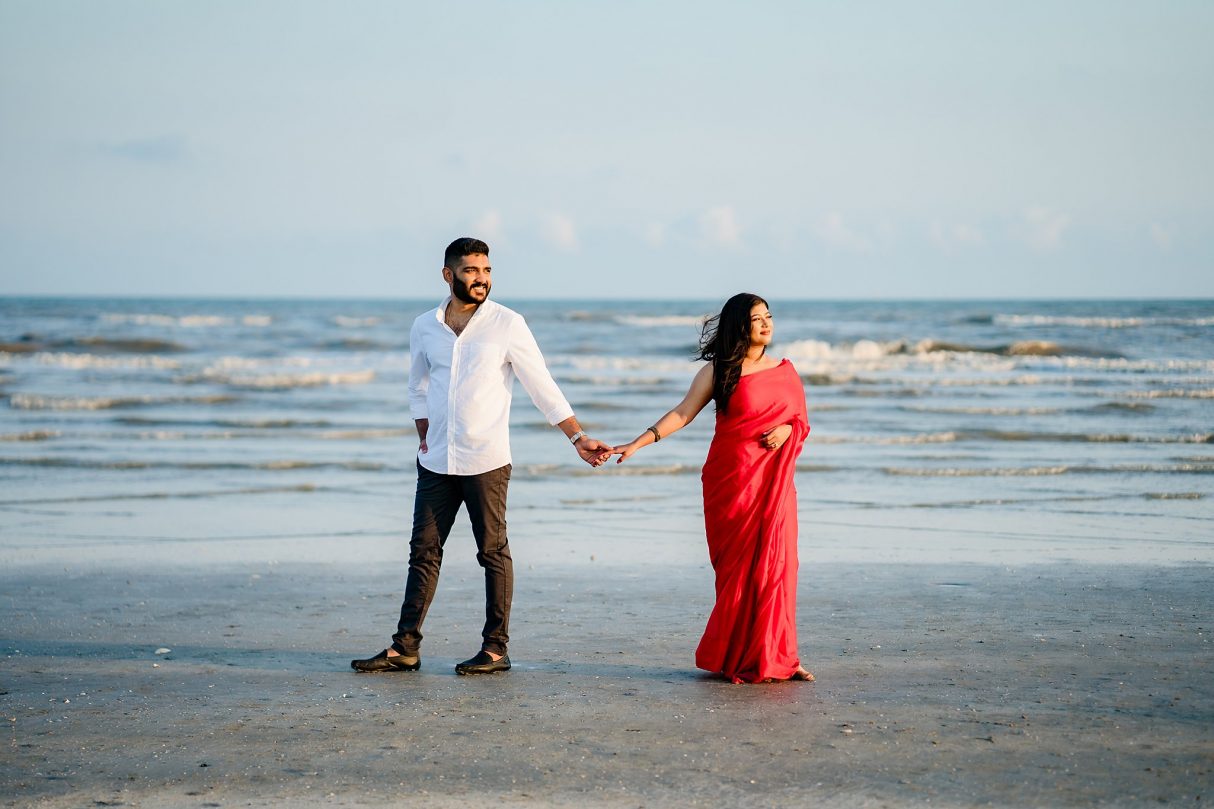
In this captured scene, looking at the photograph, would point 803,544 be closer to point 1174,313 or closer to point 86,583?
point 86,583

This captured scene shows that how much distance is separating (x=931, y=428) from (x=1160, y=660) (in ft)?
37.9

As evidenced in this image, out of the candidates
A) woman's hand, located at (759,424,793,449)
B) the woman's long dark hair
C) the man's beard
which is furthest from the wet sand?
the man's beard

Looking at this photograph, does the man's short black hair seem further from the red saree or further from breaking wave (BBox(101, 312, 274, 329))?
→ breaking wave (BBox(101, 312, 274, 329))

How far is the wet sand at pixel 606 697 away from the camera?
3.98m

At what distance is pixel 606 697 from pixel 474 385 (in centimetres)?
142

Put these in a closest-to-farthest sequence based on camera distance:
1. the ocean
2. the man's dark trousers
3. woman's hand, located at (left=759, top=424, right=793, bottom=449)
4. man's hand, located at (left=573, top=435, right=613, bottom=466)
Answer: woman's hand, located at (left=759, top=424, right=793, bottom=449)
the man's dark trousers
man's hand, located at (left=573, top=435, right=613, bottom=466)
the ocean

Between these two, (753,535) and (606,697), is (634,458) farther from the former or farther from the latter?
(606,697)

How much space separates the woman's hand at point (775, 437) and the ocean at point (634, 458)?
279 cm

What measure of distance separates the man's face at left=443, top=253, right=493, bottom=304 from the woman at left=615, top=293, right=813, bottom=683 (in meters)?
0.98

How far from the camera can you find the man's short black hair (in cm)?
558

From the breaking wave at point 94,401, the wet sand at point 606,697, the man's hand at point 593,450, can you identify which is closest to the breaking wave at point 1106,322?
the breaking wave at point 94,401

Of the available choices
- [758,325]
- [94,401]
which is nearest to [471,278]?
[758,325]

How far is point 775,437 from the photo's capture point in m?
5.48

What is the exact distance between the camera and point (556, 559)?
819cm
